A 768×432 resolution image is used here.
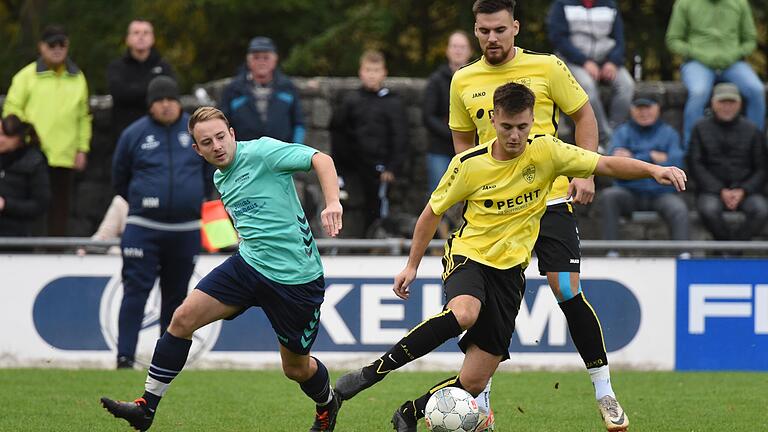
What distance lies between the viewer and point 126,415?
23.8ft

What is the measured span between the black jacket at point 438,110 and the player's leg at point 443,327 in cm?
578

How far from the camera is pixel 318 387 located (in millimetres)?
7562

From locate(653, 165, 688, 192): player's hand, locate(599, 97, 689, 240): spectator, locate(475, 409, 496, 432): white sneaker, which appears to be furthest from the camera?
locate(599, 97, 689, 240): spectator

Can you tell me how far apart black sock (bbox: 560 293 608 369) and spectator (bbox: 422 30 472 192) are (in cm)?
544

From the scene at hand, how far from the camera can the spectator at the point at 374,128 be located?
13.1 m

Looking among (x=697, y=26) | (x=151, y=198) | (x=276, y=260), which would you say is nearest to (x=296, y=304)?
(x=276, y=260)

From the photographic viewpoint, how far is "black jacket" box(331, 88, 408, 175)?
516 inches

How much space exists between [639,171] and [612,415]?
1371 millimetres

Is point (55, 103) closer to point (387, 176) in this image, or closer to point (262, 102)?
point (262, 102)

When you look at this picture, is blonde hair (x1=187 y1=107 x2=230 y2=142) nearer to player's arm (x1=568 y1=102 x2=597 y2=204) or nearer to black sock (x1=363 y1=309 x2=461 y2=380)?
black sock (x1=363 y1=309 x2=461 y2=380)

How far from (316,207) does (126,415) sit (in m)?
6.29

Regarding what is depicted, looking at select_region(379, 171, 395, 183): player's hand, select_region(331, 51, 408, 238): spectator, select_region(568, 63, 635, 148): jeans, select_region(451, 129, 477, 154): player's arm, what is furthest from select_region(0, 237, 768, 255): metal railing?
select_region(451, 129, 477, 154): player's arm

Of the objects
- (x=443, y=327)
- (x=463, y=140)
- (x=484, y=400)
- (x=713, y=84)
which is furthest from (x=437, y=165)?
(x=443, y=327)

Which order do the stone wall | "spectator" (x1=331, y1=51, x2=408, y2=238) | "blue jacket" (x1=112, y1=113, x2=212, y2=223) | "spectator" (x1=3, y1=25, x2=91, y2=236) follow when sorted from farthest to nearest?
the stone wall
"spectator" (x1=331, y1=51, x2=408, y2=238)
"spectator" (x1=3, y1=25, x2=91, y2=236)
"blue jacket" (x1=112, y1=113, x2=212, y2=223)
